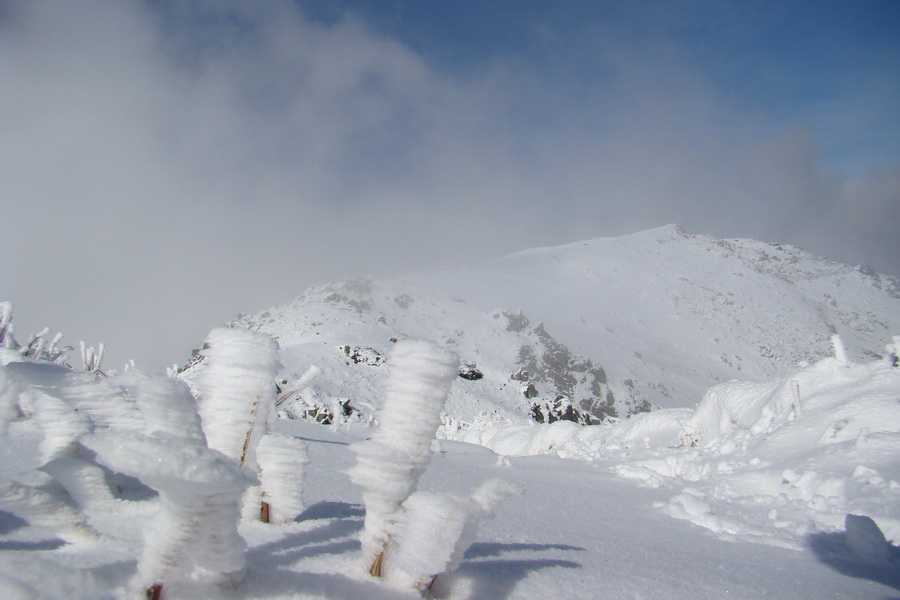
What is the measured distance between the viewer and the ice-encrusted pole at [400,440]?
128 centimetres

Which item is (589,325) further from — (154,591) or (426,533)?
(154,591)

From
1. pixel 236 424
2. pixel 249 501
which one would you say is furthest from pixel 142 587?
pixel 249 501

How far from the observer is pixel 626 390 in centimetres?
4338

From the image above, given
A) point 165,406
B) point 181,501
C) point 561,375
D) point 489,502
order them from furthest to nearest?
point 561,375 → point 489,502 → point 165,406 → point 181,501

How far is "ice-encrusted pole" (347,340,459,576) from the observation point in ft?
4.21

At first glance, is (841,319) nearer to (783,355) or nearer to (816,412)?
(783,355)

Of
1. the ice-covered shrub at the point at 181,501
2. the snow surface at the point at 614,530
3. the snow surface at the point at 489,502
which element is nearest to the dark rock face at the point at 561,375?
the snow surface at the point at 489,502

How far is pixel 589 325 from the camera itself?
5391cm

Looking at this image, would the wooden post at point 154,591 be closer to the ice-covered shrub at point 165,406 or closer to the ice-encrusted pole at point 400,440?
the ice-covered shrub at point 165,406

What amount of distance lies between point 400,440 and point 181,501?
1.79 feet

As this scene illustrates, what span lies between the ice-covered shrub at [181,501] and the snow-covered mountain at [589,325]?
61.1 ft

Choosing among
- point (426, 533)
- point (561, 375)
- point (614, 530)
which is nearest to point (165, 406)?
point (426, 533)

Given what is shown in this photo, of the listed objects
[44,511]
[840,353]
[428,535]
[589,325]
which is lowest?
[44,511]

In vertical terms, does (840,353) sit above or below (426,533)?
above
